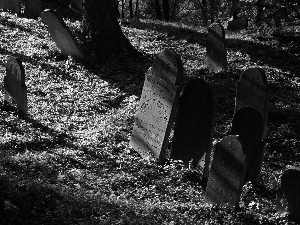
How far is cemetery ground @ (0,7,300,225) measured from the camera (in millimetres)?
6438

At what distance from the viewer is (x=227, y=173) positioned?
23.3 feet

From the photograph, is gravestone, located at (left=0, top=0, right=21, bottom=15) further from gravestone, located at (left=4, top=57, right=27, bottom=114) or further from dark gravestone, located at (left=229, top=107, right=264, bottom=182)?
dark gravestone, located at (left=229, top=107, right=264, bottom=182)

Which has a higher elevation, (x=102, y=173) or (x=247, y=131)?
(x=247, y=131)

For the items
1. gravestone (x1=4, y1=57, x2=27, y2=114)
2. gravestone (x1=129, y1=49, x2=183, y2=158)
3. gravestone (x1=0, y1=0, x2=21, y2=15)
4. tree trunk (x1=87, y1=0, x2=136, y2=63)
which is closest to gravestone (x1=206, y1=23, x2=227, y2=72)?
tree trunk (x1=87, y1=0, x2=136, y2=63)

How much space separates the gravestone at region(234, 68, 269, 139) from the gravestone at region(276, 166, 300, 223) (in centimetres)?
233

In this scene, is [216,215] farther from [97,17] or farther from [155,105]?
[97,17]

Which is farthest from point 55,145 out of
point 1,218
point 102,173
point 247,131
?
point 1,218

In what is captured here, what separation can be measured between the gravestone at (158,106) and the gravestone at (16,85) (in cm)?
267

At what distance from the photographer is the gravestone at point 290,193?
6594mm

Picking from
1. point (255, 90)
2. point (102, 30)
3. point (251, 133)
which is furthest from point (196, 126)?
point (102, 30)

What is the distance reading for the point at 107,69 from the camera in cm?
1398

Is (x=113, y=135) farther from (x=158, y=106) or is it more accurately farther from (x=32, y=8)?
(x=32, y=8)

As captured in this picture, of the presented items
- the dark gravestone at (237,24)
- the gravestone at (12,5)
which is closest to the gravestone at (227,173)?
the gravestone at (12,5)

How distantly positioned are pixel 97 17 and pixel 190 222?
901 centimetres
